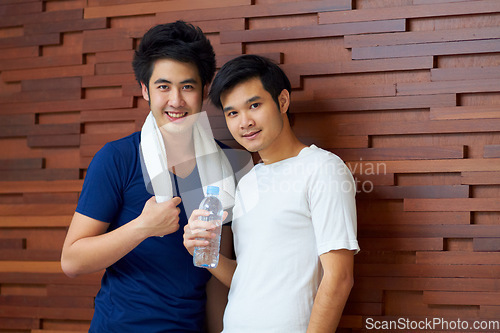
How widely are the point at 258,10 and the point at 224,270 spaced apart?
88 centimetres

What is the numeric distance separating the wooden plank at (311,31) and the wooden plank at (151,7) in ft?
0.37

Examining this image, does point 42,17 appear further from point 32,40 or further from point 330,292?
point 330,292

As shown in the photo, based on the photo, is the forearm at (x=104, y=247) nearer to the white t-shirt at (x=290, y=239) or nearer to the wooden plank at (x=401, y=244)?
the white t-shirt at (x=290, y=239)

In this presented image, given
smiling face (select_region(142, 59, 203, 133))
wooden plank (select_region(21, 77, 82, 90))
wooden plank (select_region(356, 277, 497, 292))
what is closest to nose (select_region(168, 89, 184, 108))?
smiling face (select_region(142, 59, 203, 133))

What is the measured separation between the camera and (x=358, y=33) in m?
1.64

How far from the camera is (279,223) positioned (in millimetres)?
1356

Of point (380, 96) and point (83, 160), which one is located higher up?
point (380, 96)

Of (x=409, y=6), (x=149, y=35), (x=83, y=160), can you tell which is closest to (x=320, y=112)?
(x=409, y=6)

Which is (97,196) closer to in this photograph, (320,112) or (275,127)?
(275,127)

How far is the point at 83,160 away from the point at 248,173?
0.69 m

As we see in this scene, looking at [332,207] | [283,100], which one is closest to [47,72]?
[283,100]

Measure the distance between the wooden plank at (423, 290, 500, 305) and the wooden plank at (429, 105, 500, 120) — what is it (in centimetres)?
46

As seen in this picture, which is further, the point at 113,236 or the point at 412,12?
the point at 412,12

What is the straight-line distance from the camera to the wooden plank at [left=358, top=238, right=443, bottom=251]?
5.02ft
